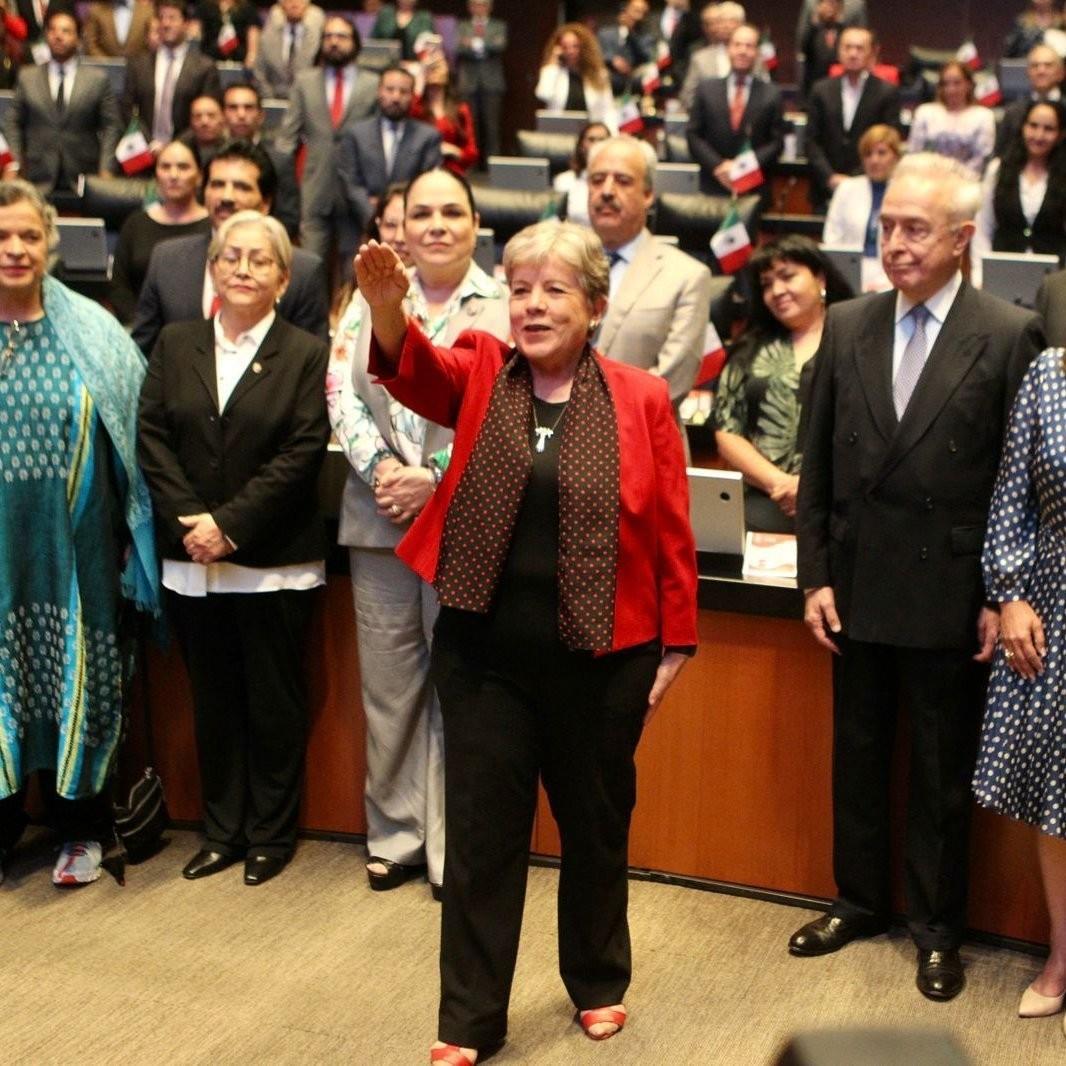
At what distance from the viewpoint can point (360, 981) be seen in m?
2.91

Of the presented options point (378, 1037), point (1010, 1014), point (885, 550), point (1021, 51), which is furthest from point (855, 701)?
point (1021, 51)

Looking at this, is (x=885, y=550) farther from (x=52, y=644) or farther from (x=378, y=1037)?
(x=52, y=644)

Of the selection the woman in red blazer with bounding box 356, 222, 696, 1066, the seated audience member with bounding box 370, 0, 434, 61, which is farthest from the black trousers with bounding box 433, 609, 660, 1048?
the seated audience member with bounding box 370, 0, 434, 61

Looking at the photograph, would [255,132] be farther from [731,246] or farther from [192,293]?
[192,293]

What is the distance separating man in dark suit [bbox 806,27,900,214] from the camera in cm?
831

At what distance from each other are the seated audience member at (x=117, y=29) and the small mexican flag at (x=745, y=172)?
15.5 feet

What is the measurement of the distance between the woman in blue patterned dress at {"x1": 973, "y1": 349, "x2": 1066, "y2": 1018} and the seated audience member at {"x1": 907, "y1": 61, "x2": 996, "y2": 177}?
5848 millimetres

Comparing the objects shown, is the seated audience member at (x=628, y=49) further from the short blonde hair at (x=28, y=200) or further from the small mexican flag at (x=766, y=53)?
the short blonde hair at (x=28, y=200)

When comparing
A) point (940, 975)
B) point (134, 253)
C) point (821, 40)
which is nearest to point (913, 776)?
point (940, 975)

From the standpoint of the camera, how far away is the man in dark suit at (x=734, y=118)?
27.3 feet

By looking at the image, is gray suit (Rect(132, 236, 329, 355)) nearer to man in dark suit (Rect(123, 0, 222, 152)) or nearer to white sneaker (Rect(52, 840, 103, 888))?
white sneaker (Rect(52, 840, 103, 888))

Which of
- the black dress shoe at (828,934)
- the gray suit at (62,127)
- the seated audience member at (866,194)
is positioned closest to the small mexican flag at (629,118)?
the seated audience member at (866,194)

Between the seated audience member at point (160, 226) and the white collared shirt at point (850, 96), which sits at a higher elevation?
the white collared shirt at point (850, 96)

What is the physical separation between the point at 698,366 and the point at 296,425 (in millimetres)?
941
